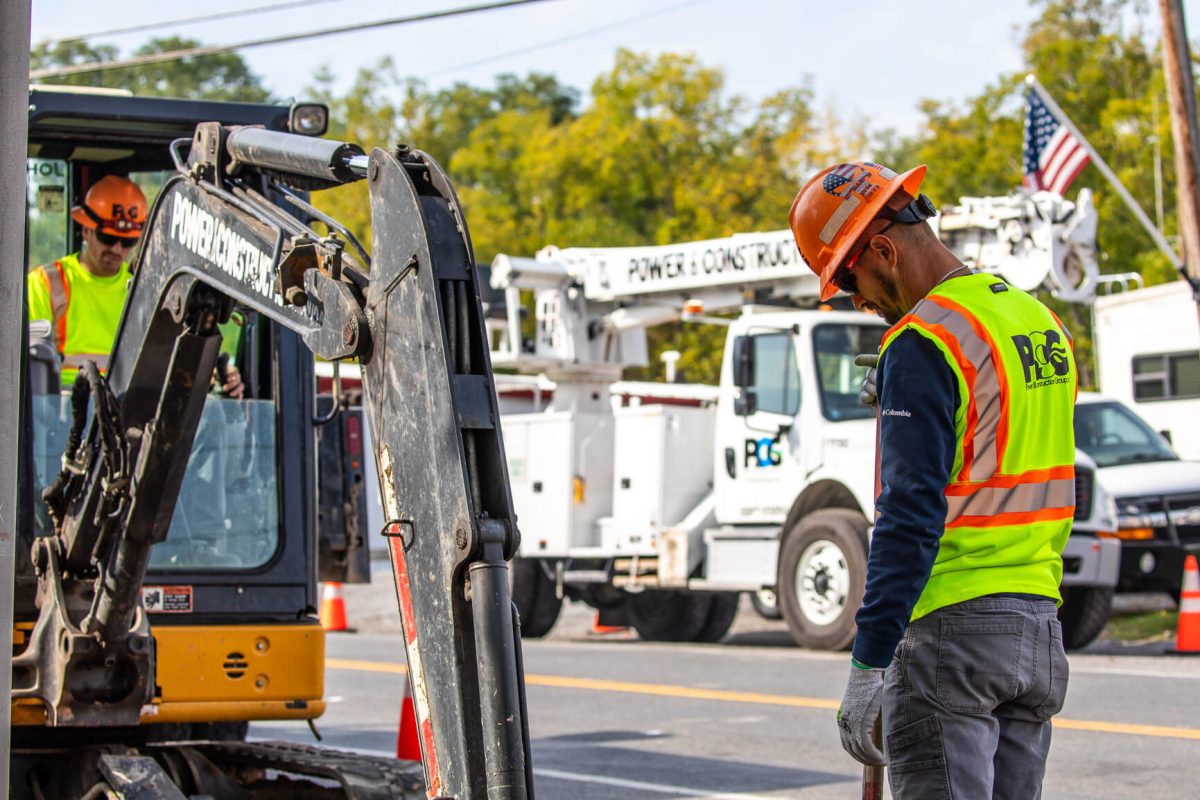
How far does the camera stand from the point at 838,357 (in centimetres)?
1636

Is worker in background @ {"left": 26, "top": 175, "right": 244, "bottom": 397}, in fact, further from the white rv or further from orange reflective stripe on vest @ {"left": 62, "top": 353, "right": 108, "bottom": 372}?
the white rv

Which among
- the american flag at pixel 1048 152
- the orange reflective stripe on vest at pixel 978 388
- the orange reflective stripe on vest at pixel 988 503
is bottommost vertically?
the orange reflective stripe on vest at pixel 988 503

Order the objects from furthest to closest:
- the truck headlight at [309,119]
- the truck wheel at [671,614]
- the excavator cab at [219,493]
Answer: the truck wheel at [671,614], the truck headlight at [309,119], the excavator cab at [219,493]

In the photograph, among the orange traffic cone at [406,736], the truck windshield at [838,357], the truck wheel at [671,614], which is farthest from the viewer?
the truck wheel at [671,614]

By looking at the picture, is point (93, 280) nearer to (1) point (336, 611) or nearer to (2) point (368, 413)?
(2) point (368, 413)

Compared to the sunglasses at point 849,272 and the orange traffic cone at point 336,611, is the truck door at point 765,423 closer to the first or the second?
the orange traffic cone at point 336,611

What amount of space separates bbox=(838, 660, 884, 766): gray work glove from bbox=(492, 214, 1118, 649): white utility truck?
433 inches

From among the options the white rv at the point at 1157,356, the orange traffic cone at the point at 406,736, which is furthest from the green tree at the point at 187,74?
the orange traffic cone at the point at 406,736

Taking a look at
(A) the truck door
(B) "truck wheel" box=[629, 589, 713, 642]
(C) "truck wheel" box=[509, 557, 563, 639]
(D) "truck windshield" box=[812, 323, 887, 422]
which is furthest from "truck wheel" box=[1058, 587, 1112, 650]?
(C) "truck wheel" box=[509, 557, 563, 639]

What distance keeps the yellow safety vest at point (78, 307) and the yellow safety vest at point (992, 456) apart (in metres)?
→ 3.95

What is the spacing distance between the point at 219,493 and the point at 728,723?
4960 mm

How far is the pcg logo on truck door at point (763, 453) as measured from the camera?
16656 mm

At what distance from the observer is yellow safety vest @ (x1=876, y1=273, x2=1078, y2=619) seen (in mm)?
3910

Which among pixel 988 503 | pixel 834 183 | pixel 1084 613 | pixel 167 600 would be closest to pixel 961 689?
pixel 988 503
